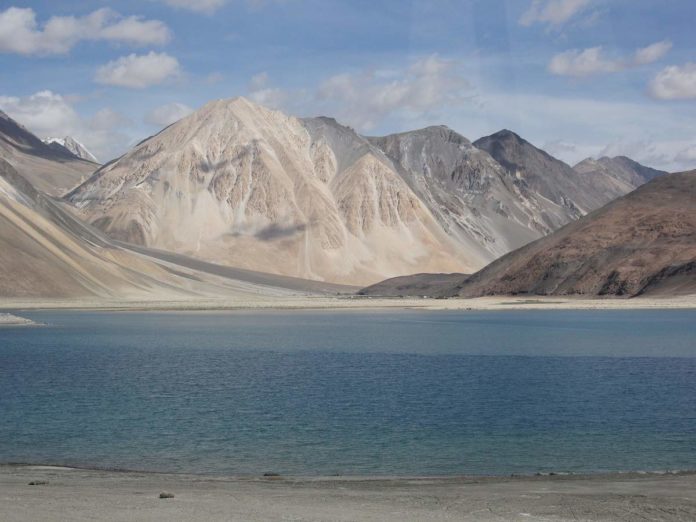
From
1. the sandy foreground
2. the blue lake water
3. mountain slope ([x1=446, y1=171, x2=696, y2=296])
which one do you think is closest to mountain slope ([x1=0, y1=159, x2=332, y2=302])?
mountain slope ([x1=446, y1=171, x2=696, y2=296])

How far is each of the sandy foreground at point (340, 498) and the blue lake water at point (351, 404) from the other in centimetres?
229

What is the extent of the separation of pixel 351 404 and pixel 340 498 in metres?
16.2

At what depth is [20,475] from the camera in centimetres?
2162

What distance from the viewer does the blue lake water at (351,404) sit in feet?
82.6

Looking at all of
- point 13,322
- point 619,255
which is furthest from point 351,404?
point 619,255

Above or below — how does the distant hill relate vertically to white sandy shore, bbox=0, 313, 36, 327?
above

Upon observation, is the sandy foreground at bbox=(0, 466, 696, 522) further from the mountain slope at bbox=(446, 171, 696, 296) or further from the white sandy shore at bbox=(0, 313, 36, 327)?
the mountain slope at bbox=(446, 171, 696, 296)

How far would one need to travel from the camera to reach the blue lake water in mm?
25188

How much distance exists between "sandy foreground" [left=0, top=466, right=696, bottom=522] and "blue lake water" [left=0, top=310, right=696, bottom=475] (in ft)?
7.50

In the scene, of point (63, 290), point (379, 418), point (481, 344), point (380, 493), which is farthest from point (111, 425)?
point (63, 290)

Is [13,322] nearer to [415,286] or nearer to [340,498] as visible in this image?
[340,498]

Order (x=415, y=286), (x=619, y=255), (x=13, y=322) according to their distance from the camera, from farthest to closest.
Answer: (x=415, y=286) < (x=619, y=255) < (x=13, y=322)

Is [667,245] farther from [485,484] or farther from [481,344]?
[485,484]

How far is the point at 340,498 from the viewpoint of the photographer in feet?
61.6
